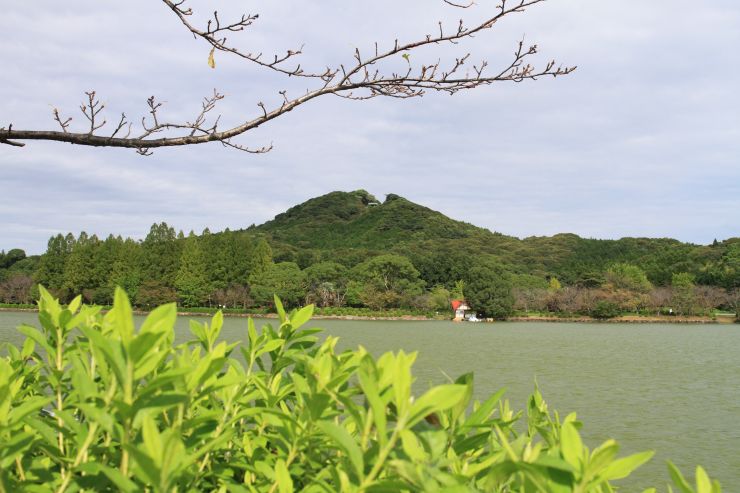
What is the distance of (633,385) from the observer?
1557 centimetres

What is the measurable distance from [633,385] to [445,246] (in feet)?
245

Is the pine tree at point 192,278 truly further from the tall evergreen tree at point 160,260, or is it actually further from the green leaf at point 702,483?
the green leaf at point 702,483

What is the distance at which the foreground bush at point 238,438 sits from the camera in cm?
59

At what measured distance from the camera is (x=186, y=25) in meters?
1.97

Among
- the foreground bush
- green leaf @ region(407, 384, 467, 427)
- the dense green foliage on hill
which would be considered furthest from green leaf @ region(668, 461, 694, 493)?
the dense green foliage on hill

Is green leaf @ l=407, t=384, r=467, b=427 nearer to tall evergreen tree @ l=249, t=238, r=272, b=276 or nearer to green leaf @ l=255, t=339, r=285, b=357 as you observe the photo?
green leaf @ l=255, t=339, r=285, b=357

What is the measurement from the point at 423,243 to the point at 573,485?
9135 centimetres

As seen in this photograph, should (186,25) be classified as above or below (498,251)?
below

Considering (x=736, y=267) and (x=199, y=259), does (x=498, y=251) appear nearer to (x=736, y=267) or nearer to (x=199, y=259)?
(x=736, y=267)

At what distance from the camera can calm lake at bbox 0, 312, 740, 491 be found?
942cm

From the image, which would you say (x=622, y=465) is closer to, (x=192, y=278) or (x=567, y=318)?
(x=567, y=318)

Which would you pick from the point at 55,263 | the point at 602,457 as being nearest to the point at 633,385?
the point at 602,457

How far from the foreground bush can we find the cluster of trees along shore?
171 ft

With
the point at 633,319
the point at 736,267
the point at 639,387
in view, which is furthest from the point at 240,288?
the point at 736,267
